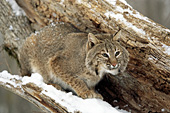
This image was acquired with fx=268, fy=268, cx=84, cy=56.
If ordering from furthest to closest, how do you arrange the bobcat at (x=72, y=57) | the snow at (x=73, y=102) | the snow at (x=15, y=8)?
the snow at (x=15, y=8), the bobcat at (x=72, y=57), the snow at (x=73, y=102)

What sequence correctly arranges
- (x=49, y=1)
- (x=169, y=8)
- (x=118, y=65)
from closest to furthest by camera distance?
(x=118, y=65)
(x=49, y=1)
(x=169, y=8)

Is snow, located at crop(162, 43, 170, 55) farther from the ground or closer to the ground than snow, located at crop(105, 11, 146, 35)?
closer to the ground

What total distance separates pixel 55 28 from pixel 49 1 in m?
0.93

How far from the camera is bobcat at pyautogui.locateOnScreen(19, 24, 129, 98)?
4730mm

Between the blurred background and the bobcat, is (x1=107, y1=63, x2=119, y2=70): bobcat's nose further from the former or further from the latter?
the blurred background

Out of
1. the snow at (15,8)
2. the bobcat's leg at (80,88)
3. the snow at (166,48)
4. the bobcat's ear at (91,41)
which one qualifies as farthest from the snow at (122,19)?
the snow at (15,8)

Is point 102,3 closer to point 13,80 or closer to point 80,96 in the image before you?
point 80,96

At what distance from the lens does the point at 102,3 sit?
5.73m

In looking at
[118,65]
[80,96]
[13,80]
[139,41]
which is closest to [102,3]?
[139,41]

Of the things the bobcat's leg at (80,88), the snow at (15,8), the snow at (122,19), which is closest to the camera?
the bobcat's leg at (80,88)

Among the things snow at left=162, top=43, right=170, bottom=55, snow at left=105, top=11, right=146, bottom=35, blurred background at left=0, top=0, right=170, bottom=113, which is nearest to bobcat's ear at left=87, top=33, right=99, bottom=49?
snow at left=105, top=11, right=146, bottom=35

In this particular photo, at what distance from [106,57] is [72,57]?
0.77 m

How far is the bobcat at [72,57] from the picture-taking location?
473cm

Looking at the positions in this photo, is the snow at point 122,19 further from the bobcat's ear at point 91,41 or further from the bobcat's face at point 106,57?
the bobcat's ear at point 91,41
